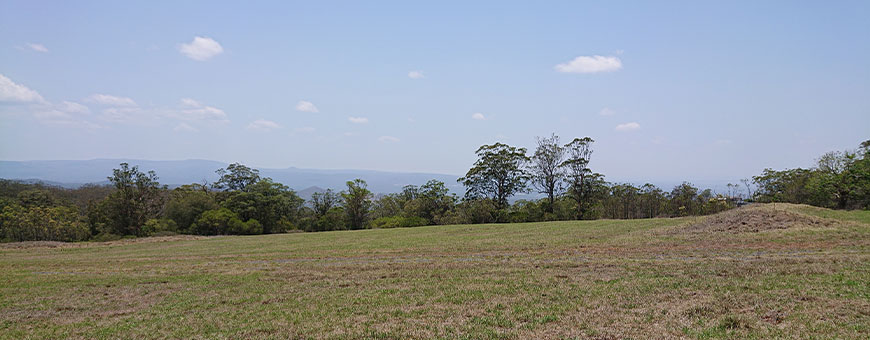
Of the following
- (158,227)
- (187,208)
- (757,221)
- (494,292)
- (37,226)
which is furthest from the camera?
(187,208)

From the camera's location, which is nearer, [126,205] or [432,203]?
[126,205]

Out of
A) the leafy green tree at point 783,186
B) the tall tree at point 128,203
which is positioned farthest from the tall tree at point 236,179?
the leafy green tree at point 783,186

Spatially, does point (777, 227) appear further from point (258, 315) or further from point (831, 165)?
point (831, 165)

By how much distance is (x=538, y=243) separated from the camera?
24.2 meters

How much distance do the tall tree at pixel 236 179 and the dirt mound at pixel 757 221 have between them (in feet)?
201

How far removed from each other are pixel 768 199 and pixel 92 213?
8369 centimetres

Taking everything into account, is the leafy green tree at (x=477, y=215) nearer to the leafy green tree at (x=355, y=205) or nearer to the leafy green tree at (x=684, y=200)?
the leafy green tree at (x=355, y=205)

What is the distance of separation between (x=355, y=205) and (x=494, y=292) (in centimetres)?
5064

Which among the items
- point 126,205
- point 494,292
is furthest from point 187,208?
point 494,292

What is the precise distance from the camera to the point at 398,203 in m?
68.1

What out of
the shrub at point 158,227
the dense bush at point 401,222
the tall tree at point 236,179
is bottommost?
the shrub at point 158,227

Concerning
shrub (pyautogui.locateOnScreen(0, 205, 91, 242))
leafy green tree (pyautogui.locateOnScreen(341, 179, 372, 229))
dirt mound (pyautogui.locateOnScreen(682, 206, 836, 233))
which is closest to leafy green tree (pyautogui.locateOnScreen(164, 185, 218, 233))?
shrub (pyautogui.locateOnScreen(0, 205, 91, 242))

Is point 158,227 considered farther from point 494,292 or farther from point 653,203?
point 653,203

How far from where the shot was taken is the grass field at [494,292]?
341 inches
